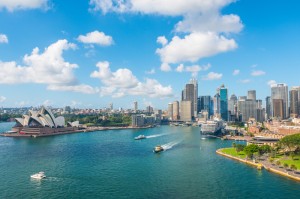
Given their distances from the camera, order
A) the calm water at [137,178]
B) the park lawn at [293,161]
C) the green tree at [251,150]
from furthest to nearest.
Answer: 1. the green tree at [251,150]
2. the park lawn at [293,161]
3. the calm water at [137,178]

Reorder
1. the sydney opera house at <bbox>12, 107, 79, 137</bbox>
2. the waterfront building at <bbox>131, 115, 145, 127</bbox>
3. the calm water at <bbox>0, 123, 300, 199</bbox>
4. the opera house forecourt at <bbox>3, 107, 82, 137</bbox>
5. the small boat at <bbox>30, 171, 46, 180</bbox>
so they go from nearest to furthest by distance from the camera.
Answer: the calm water at <bbox>0, 123, 300, 199</bbox> < the small boat at <bbox>30, 171, 46, 180</bbox> < the opera house forecourt at <bbox>3, 107, 82, 137</bbox> < the sydney opera house at <bbox>12, 107, 79, 137</bbox> < the waterfront building at <bbox>131, 115, 145, 127</bbox>

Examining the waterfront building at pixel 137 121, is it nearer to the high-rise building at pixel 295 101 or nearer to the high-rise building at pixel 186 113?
the high-rise building at pixel 186 113

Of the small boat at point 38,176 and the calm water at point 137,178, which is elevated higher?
the small boat at point 38,176

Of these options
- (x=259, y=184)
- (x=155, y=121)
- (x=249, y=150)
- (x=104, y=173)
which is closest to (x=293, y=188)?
(x=259, y=184)

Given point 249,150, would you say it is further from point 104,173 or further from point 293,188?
point 104,173

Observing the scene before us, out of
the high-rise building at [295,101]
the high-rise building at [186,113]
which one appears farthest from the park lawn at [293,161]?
the high-rise building at [295,101]

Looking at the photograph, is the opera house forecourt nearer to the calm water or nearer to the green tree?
the calm water

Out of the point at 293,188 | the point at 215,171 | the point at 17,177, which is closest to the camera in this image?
the point at 293,188

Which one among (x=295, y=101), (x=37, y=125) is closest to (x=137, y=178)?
(x=37, y=125)

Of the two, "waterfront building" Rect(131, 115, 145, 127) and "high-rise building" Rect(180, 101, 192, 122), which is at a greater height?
"high-rise building" Rect(180, 101, 192, 122)

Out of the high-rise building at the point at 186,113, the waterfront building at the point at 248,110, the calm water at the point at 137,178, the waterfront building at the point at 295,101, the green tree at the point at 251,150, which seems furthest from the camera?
the high-rise building at the point at 186,113

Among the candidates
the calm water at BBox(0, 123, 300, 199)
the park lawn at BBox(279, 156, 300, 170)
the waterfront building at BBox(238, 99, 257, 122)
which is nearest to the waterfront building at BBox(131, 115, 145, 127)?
the waterfront building at BBox(238, 99, 257, 122)
